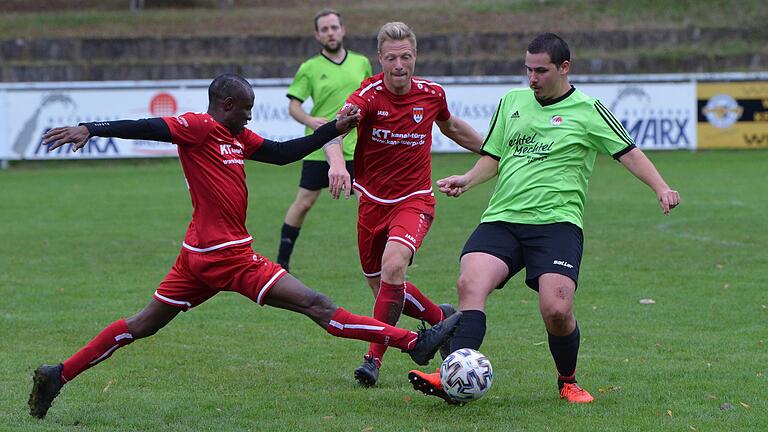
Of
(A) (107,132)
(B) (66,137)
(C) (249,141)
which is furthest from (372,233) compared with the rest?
(B) (66,137)

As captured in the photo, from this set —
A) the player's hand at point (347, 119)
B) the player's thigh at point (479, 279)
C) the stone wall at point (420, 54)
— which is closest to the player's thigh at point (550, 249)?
the player's thigh at point (479, 279)

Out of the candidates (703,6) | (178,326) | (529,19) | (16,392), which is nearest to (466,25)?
(529,19)

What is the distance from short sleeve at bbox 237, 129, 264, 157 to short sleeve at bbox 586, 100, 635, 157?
180cm

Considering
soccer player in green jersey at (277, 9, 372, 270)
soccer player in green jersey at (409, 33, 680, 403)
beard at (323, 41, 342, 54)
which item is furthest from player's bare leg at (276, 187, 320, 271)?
soccer player in green jersey at (409, 33, 680, 403)

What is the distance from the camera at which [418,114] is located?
6.88 metres

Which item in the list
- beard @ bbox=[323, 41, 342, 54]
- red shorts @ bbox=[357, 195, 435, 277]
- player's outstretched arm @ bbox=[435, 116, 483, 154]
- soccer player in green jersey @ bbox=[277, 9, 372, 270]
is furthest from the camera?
soccer player in green jersey @ bbox=[277, 9, 372, 270]

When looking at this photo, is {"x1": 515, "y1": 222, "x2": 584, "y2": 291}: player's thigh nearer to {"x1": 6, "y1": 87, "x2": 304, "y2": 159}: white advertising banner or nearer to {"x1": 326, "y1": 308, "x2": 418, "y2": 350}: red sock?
{"x1": 326, "y1": 308, "x2": 418, "y2": 350}: red sock

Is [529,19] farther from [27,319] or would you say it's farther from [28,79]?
[27,319]

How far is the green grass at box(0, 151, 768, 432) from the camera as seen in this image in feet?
19.2

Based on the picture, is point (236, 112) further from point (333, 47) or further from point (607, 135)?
point (333, 47)

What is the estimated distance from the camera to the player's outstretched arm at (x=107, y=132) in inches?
206

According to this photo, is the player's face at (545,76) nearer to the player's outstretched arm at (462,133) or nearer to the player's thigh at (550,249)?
the player's thigh at (550,249)

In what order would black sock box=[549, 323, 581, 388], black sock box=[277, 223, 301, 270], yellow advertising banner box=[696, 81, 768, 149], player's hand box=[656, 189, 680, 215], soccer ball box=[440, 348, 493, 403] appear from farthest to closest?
yellow advertising banner box=[696, 81, 768, 149] < black sock box=[277, 223, 301, 270] < black sock box=[549, 323, 581, 388] < player's hand box=[656, 189, 680, 215] < soccer ball box=[440, 348, 493, 403]

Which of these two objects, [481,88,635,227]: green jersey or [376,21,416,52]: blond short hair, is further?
[376,21,416,52]: blond short hair
